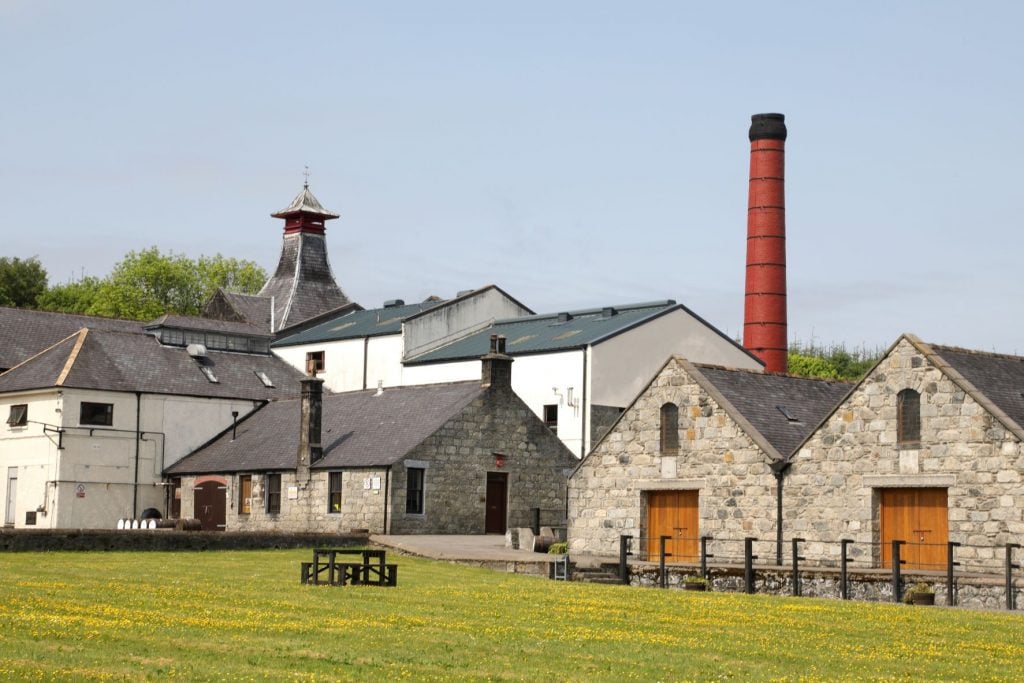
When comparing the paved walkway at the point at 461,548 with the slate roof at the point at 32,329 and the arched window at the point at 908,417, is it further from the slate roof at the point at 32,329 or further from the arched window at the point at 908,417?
the slate roof at the point at 32,329

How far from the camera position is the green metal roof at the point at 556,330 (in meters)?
60.3

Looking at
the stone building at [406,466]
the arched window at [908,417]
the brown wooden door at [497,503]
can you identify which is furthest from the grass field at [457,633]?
the brown wooden door at [497,503]

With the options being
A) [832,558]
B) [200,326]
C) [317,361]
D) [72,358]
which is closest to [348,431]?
[72,358]

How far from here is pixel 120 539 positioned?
3725 centimetres

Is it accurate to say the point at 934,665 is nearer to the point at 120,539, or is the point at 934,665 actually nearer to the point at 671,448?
the point at 671,448

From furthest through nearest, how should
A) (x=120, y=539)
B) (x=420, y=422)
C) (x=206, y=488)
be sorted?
(x=206, y=488)
(x=420, y=422)
(x=120, y=539)

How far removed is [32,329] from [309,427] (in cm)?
2046

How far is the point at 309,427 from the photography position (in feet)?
164

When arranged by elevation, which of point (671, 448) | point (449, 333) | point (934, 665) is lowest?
point (934, 665)

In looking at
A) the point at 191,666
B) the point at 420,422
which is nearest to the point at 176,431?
the point at 420,422

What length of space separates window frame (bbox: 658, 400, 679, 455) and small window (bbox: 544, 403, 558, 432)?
20.9m

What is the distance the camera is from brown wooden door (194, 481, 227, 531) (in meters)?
53.7

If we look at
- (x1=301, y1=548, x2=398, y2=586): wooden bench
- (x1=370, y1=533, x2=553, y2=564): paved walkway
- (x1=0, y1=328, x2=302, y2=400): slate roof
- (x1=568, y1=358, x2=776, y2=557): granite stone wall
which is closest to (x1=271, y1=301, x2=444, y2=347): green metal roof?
(x1=0, y1=328, x2=302, y2=400): slate roof

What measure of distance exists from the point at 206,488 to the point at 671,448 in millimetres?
22030
